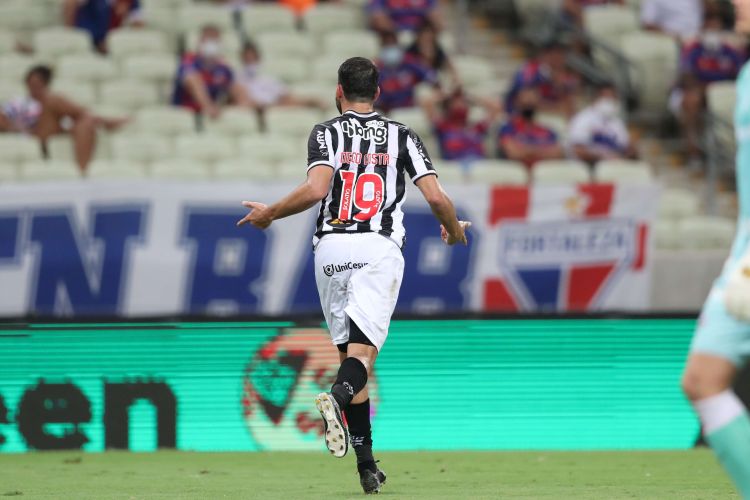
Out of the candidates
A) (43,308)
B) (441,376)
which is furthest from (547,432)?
(43,308)

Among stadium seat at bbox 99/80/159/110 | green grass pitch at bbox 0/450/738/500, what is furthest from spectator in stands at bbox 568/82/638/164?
green grass pitch at bbox 0/450/738/500

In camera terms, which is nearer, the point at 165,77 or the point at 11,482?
the point at 11,482

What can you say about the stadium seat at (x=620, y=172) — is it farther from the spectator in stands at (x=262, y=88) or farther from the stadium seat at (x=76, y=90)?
the stadium seat at (x=76, y=90)

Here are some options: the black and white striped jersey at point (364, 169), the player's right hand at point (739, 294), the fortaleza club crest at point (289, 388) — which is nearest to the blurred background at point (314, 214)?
the fortaleza club crest at point (289, 388)

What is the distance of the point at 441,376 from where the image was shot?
9.48 metres

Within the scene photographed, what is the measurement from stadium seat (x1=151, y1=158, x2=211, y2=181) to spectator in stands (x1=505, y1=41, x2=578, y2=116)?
3765mm

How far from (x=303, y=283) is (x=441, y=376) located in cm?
284

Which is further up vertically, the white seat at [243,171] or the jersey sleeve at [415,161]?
the jersey sleeve at [415,161]

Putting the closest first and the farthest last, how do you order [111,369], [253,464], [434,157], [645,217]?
[253,464] → [111,369] → [645,217] → [434,157]

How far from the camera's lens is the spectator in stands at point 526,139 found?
45.9ft

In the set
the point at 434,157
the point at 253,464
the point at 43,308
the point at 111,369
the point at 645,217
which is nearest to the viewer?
the point at 253,464

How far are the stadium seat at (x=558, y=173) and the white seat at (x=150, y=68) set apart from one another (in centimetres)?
398

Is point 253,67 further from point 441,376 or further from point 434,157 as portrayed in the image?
point 441,376

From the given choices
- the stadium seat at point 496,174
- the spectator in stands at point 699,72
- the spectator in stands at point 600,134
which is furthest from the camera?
the spectator in stands at point 699,72
